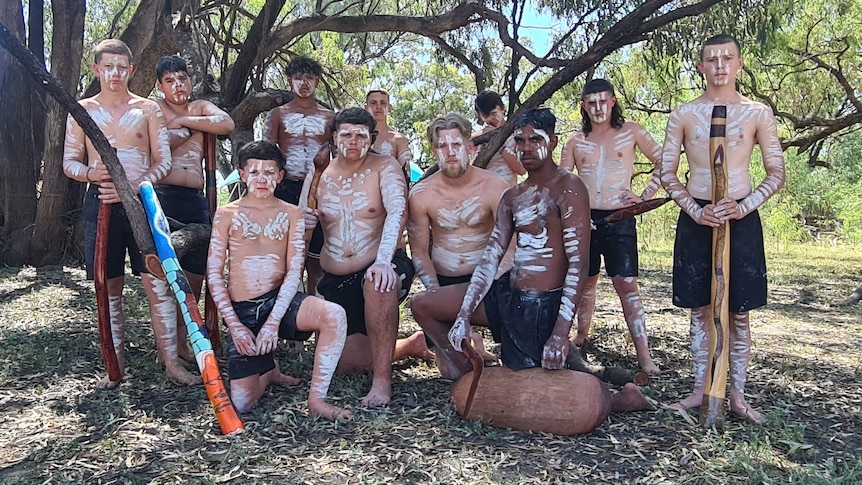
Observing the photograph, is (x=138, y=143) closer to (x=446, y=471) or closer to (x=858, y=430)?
(x=446, y=471)

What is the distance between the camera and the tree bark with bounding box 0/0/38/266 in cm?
724

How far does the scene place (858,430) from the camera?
308 centimetres

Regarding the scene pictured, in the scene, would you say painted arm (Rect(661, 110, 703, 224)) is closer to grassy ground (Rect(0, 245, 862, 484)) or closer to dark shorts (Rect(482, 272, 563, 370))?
dark shorts (Rect(482, 272, 563, 370))

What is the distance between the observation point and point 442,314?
11.4ft

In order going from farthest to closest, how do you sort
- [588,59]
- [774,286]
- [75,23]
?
[774,286] → [75,23] → [588,59]

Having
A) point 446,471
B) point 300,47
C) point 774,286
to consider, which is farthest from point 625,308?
point 300,47

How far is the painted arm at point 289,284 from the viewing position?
321 cm

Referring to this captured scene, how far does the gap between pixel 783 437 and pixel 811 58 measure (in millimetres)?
7017

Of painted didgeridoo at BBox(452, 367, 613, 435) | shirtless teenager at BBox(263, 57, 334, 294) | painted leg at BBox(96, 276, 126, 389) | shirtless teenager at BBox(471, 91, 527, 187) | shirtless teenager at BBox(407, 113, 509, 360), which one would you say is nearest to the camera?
painted didgeridoo at BBox(452, 367, 613, 435)

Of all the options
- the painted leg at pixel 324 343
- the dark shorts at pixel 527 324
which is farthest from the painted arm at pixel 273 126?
the dark shorts at pixel 527 324

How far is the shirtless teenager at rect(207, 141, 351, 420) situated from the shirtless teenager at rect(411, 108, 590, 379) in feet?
2.12

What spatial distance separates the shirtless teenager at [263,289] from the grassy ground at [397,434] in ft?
0.70

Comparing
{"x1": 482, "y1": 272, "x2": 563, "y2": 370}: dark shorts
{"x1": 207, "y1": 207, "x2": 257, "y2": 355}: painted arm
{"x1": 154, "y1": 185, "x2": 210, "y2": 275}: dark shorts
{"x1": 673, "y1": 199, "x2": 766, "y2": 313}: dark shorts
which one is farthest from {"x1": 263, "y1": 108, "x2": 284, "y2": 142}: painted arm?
{"x1": 673, "y1": 199, "x2": 766, "y2": 313}: dark shorts

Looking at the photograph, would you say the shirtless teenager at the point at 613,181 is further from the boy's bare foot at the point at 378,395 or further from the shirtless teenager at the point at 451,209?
the boy's bare foot at the point at 378,395
